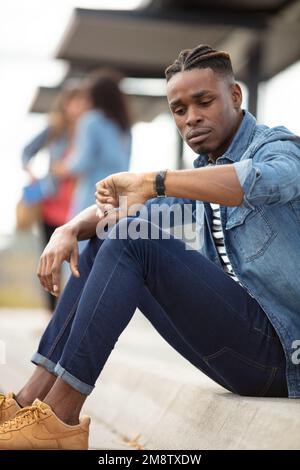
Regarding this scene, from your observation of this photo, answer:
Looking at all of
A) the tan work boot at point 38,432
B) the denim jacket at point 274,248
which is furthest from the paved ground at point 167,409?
the tan work boot at point 38,432

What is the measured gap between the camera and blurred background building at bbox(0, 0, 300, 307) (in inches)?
322

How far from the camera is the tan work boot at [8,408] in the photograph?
339 cm

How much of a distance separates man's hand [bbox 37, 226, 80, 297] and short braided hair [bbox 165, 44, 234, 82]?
2.36ft

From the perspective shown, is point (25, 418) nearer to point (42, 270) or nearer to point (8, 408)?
point (8, 408)

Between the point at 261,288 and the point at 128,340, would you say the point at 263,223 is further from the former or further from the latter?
the point at 128,340

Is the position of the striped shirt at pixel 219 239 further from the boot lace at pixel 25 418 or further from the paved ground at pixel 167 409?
the boot lace at pixel 25 418

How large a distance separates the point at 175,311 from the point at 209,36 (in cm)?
569

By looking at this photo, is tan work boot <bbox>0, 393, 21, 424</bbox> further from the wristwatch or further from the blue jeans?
the wristwatch

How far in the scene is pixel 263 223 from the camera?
3.15 metres

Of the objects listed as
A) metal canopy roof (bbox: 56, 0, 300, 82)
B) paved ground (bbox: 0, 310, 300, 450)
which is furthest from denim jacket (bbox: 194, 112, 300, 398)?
metal canopy roof (bbox: 56, 0, 300, 82)

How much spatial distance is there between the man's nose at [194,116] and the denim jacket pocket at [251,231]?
34 centimetres

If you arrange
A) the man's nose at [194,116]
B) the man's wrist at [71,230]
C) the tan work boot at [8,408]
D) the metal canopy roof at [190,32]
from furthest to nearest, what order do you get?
the metal canopy roof at [190,32] < the man's wrist at [71,230] < the tan work boot at [8,408] < the man's nose at [194,116]

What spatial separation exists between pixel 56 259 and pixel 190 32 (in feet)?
17.6

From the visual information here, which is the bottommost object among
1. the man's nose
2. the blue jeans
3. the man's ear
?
the blue jeans
